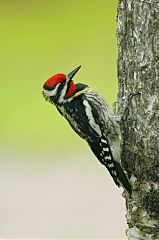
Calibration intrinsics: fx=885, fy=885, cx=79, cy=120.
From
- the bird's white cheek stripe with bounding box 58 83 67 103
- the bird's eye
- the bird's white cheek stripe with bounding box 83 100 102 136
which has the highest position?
the bird's eye

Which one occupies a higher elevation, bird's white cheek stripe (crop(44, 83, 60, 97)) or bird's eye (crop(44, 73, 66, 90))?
bird's eye (crop(44, 73, 66, 90))

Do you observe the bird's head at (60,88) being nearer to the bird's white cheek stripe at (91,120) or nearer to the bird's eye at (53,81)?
the bird's eye at (53,81)

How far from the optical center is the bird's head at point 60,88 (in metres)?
5.65

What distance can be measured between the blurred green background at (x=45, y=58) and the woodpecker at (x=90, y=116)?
12.1 feet

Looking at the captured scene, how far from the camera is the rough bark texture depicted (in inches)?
203

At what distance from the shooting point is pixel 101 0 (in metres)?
12.5

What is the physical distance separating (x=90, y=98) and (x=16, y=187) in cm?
308

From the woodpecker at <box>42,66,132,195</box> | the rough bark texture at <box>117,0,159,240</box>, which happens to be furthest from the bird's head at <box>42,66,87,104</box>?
the rough bark texture at <box>117,0,159,240</box>

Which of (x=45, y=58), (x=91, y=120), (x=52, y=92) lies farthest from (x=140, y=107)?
(x=45, y=58)

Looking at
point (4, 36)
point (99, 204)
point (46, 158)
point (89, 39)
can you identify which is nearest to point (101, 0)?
point (89, 39)

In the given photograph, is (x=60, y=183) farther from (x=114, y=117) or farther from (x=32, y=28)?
(x=32, y=28)

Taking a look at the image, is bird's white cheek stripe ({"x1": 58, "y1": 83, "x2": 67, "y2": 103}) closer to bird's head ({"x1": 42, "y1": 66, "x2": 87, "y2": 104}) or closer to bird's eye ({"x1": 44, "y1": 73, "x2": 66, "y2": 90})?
bird's head ({"x1": 42, "y1": 66, "x2": 87, "y2": 104})

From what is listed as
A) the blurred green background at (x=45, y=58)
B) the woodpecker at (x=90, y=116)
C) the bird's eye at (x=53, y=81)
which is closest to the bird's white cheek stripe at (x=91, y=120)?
the woodpecker at (x=90, y=116)

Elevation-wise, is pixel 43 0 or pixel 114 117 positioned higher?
pixel 43 0
